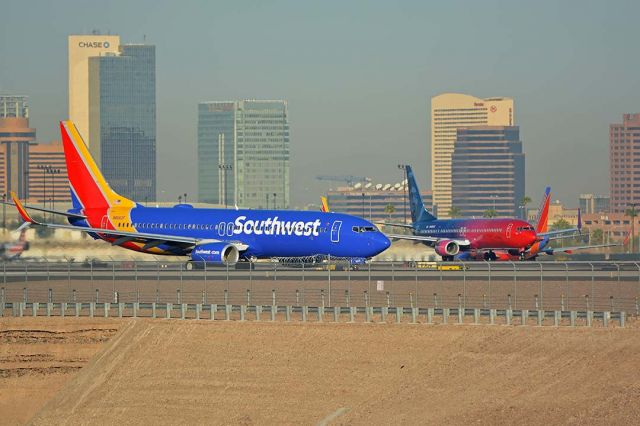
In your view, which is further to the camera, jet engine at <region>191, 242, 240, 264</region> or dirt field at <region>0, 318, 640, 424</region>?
jet engine at <region>191, 242, 240, 264</region>

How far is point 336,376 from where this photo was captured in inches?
2138

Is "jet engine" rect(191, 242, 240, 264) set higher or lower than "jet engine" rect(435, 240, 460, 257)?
higher

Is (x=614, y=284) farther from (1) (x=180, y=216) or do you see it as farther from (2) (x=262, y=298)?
(1) (x=180, y=216)

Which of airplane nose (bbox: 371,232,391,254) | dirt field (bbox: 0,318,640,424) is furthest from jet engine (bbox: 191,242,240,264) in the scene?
dirt field (bbox: 0,318,640,424)

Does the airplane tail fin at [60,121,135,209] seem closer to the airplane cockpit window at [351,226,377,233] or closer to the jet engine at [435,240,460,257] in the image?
the airplane cockpit window at [351,226,377,233]

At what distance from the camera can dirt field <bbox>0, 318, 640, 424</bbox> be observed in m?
48.3

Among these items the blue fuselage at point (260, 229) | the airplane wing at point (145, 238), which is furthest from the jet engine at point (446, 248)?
the airplane wing at point (145, 238)

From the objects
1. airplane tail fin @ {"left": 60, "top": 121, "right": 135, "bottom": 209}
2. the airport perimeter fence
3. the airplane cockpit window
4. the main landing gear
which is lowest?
the main landing gear

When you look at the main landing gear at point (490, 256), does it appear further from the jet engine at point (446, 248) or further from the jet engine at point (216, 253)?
the jet engine at point (216, 253)

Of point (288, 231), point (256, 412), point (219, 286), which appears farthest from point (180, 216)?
point (256, 412)

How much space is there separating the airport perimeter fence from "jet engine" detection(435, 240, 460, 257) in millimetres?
42507

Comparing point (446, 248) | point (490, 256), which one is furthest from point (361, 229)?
point (490, 256)

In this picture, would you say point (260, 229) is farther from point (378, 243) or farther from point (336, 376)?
point (336, 376)

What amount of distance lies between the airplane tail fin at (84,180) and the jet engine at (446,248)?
27.9 meters
